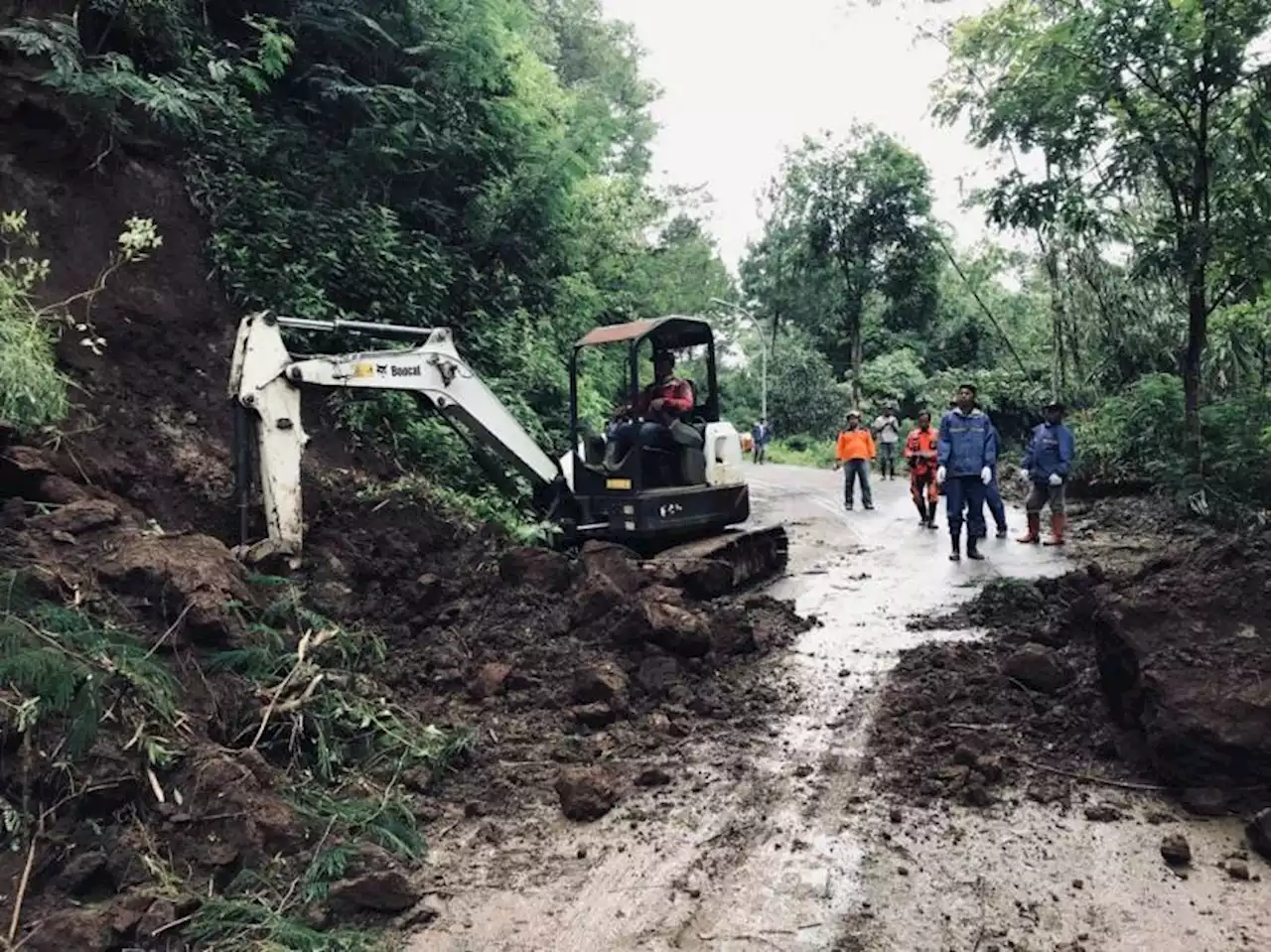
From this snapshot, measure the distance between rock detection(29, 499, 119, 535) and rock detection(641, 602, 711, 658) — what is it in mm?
3185

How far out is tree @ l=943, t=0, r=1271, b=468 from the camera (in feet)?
31.7

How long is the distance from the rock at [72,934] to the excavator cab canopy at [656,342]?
6383mm

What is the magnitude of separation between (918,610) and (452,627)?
13.2ft

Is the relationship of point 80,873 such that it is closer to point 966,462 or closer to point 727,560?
point 727,560

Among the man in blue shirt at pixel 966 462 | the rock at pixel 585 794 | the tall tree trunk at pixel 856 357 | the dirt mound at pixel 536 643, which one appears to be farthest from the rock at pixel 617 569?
the tall tree trunk at pixel 856 357

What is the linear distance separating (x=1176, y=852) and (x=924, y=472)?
10393 mm

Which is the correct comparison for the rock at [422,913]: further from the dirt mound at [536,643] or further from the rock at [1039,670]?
the rock at [1039,670]

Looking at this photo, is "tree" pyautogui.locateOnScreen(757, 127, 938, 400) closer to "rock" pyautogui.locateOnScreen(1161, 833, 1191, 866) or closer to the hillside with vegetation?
the hillside with vegetation

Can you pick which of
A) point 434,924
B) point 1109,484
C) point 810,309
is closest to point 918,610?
point 434,924

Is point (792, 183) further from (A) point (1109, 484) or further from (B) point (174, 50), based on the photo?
(B) point (174, 50)

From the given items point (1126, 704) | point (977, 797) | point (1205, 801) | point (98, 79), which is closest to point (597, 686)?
point (977, 797)

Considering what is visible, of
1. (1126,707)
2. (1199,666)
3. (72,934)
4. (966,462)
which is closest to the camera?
(72,934)

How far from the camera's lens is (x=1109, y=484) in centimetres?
1515

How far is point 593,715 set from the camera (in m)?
5.30
